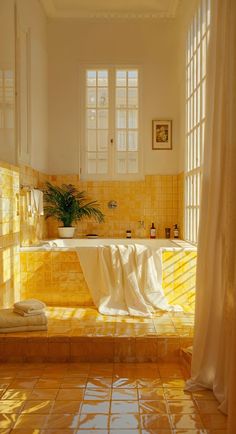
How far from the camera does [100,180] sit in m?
6.12

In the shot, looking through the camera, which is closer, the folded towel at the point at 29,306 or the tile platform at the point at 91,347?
the tile platform at the point at 91,347

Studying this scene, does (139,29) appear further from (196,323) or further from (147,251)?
(196,323)

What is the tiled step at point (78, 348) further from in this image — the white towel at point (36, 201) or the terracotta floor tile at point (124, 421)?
the white towel at point (36, 201)

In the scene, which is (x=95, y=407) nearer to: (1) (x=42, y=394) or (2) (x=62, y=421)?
(2) (x=62, y=421)

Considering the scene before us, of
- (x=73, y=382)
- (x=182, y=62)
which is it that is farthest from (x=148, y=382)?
(x=182, y=62)

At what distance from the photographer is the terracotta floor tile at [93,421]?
216 centimetres

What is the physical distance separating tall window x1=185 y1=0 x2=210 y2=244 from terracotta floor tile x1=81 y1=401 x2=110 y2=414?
8.63 feet

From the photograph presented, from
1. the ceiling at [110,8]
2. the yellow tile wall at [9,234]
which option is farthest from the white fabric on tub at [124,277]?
the ceiling at [110,8]

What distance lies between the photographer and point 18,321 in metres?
3.23

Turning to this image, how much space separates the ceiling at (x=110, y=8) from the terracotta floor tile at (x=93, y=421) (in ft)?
16.8

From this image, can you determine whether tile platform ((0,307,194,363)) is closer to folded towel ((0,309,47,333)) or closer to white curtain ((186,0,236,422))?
folded towel ((0,309,47,333))

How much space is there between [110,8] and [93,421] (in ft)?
17.4

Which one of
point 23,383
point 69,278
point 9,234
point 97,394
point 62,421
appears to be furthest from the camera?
point 69,278

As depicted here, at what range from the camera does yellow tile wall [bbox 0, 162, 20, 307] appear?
369 cm
